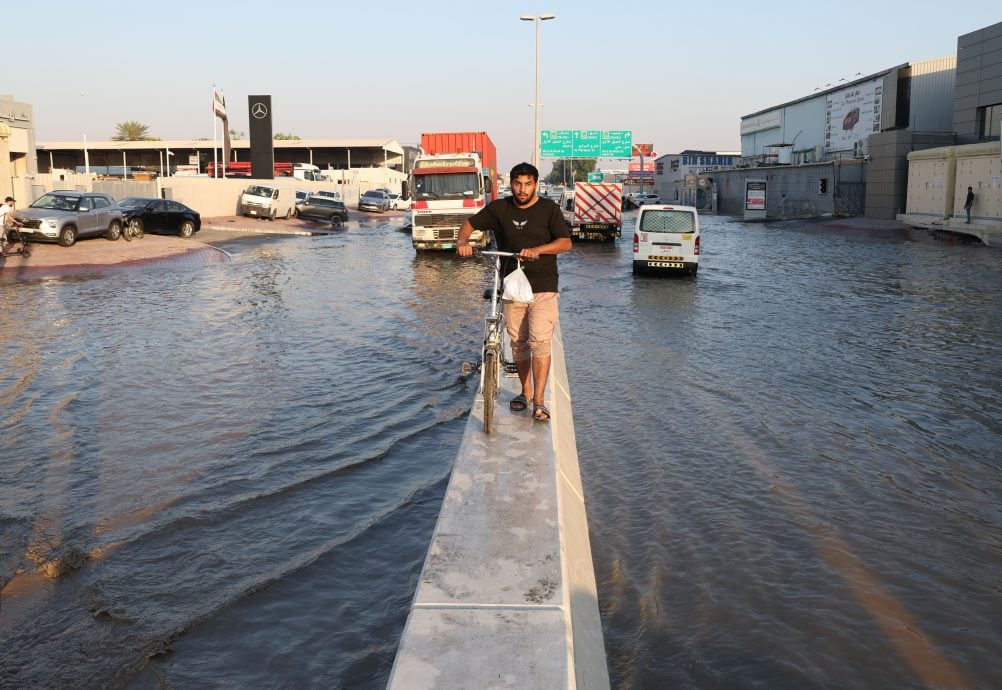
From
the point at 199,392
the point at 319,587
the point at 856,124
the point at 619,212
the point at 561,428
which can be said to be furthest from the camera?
the point at 856,124

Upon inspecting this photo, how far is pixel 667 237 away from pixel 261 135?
47.9m

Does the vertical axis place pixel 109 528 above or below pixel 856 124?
below

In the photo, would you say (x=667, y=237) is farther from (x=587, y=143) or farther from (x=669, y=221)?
(x=587, y=143)

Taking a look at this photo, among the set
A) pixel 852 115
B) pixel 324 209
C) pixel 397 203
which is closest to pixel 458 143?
pixel 324 209

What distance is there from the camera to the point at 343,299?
18594 mm

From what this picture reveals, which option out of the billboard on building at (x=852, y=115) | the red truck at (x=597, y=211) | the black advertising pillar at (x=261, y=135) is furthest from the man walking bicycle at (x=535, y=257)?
the billboard on building at (x=852, y=115)

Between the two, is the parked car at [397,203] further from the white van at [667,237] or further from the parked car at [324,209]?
the white van at [667,237]

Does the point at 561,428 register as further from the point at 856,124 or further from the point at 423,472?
the point at 856,124

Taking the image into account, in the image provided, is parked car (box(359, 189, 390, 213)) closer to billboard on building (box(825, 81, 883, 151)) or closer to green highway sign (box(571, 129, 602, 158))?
green highway sign (box(571, 129, 602, 158))

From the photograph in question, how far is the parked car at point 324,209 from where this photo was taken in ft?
163

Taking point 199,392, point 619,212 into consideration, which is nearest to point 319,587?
point 199,392

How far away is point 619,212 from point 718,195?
58.7 metres

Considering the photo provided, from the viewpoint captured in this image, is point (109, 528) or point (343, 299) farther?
A: point (343, 299)

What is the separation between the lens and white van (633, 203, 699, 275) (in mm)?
22984
